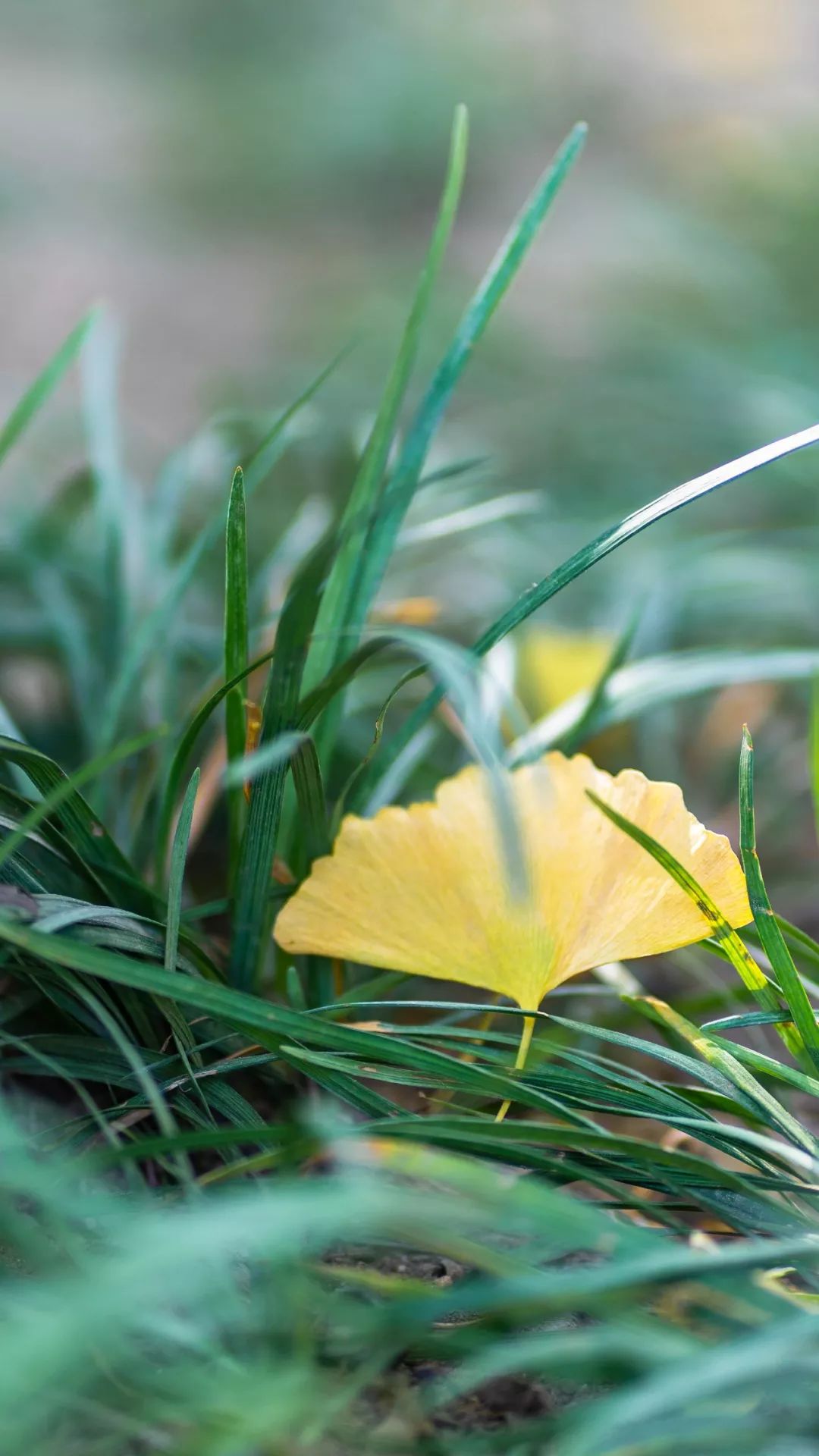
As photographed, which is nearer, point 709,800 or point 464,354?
point 464,354

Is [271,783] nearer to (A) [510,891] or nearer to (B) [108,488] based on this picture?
(A) [510,891]

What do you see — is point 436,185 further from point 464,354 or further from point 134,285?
point 464,354

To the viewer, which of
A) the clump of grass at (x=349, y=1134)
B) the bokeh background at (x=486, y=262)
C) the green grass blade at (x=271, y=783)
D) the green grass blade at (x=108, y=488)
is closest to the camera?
the clump of grass at (x=349, y=1134)

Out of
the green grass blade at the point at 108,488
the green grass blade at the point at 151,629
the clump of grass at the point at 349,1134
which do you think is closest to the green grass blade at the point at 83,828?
the clump of grass at the point at 349,1134

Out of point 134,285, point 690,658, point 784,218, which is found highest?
point 784,218

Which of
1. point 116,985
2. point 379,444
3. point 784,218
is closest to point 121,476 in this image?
point 379,444

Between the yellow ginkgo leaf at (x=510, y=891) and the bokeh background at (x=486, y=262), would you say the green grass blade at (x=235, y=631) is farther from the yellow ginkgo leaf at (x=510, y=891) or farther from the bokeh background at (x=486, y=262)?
the bokeh background at (x=486, y=262)
